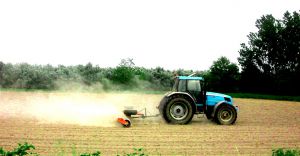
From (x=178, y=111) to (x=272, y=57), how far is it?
34.4m

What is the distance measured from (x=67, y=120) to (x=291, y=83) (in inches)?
1329

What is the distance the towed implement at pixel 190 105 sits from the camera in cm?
1558

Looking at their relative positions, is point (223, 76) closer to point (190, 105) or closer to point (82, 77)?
point (82, 77)

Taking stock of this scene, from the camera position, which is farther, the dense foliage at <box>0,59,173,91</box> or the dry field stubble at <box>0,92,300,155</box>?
the dense foliage at <box>0,59,173,91</box>

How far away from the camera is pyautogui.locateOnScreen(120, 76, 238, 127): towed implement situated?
15578 mm

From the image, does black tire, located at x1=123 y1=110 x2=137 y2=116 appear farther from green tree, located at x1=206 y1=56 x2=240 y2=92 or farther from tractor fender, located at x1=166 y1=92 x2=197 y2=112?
green tree, located at x1=206 y1=56 x2=240 y2=92

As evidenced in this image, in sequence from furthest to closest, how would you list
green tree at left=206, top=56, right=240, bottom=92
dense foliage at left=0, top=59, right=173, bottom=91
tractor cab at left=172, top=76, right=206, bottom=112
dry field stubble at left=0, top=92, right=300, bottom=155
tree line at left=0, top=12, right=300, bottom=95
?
green tree at left=206, top=56, right=240, bottom=92, tree line at left=0, top=12, right=300, bottom=95, dense foliage at left=0, top=59, right=173, bottom=91, tractor cab at left=172, top=76, right=206, bottom=112, dry field stubble at left=0, top=92, right=300, bottom=155

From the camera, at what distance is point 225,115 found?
53.8 feet

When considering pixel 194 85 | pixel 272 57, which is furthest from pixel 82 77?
pixel 194 85

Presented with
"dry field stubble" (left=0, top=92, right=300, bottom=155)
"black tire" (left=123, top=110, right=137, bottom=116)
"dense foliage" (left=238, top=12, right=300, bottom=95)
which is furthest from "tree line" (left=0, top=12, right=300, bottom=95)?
"black tire" (left=123, top=110, right=137, bottom=116)

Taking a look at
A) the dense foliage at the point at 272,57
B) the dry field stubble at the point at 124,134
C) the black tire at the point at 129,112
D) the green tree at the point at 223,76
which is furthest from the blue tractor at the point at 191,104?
the dense foliage at the point at 272,57

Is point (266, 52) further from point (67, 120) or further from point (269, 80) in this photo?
point (67, 120)

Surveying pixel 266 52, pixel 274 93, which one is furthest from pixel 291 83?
pixel 266 52

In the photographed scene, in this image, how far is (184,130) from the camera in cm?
1437
